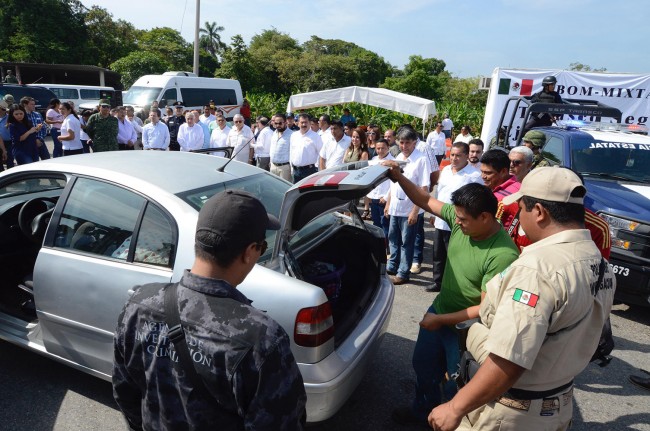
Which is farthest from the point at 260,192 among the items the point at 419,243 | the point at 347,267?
the point at 419,243

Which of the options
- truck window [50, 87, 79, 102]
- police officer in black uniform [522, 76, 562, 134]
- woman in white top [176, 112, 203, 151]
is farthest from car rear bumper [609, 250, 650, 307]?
truck window [50, 87, 79, 102]

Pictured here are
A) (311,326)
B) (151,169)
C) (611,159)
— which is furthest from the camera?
(611,159)

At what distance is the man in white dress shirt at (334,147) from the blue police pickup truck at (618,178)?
3.06 m

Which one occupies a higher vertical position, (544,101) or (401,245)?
(544,101)

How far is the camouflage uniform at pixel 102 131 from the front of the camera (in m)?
8.85

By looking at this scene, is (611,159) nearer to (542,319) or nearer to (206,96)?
(542,319)

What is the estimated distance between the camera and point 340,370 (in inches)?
97.4

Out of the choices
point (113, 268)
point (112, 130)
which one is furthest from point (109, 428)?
point (112, 130)

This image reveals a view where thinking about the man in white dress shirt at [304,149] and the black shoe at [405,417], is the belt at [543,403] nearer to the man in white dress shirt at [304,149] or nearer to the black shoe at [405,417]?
the black shoe at [405,417]

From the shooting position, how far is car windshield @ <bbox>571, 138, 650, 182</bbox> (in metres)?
5.46

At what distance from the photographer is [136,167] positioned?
3.09 meters

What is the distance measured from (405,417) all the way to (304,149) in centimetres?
560

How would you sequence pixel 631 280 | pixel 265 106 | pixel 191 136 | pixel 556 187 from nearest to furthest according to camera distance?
1. pixel 556 187
2. pixel 631 280
3. pixel 191 136
4. pixel 265 106

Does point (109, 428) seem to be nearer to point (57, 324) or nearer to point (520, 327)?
point (57, 324)
